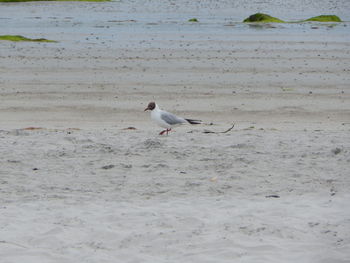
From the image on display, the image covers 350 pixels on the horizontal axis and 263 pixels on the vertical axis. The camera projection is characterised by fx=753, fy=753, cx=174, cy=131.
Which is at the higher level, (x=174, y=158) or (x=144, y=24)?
(x=174, y=158)

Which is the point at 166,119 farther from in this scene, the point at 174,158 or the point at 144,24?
the point at 144,24

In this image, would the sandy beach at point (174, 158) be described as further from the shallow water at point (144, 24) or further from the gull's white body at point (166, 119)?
the shallow water at point (144, 24)

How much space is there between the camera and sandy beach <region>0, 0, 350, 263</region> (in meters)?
6.17

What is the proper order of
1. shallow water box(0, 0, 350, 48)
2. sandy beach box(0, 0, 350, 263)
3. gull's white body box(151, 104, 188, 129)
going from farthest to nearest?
shallow water box(0, 0, 350, 48)
gull's white body box(151, 104, 188, 129)
sandy beach box(0, 0, 350, 263)

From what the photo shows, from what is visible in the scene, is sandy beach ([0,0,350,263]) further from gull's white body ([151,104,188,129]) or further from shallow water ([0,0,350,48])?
shallow water ([0,0,350,48])

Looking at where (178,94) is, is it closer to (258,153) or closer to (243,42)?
(258,153)

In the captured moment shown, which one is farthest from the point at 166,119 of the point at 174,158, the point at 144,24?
the point at 144,24

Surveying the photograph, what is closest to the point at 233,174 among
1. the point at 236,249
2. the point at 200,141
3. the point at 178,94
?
the point at 200,141

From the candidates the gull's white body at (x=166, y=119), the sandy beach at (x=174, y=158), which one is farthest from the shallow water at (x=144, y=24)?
the gull's white body at (x=166, y=119)

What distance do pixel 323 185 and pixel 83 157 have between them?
9.94ft

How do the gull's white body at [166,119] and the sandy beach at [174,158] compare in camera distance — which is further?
the gull's white body at [166,119]

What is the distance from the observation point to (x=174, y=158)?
9.41 m

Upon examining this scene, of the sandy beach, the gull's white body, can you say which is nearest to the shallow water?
the sandy beach

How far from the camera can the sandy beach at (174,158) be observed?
20.2 ft
